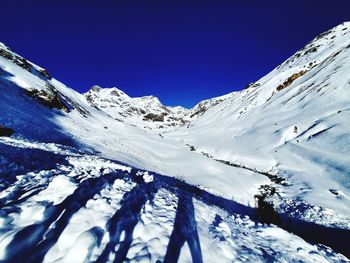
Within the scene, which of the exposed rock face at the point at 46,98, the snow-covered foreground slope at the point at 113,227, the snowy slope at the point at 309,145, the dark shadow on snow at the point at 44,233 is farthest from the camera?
the exposed rock face at the point at 46,98

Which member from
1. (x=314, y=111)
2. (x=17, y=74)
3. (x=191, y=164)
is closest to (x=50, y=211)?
(x=191, y=164)

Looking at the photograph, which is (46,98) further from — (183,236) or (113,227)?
(183,236)

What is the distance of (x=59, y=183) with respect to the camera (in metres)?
6.12

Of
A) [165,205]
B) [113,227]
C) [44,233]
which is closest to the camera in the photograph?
[44,233]

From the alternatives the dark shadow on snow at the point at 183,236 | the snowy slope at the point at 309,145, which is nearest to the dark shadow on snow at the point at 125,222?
the dark shadow on snow at the point at 183,236

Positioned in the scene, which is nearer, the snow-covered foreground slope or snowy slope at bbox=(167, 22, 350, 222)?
the snow-covered foreground slope

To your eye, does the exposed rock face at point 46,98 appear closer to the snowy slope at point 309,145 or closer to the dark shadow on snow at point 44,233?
the snowy slope at point 309,145

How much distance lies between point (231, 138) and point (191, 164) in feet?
43.2

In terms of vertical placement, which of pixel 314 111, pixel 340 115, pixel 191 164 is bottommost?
pixel 191 164

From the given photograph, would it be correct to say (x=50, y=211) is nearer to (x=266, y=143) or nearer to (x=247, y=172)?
(x=247, y=172)

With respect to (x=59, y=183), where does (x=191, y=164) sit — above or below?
above

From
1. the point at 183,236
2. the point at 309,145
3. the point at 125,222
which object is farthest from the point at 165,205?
the point at 309,145

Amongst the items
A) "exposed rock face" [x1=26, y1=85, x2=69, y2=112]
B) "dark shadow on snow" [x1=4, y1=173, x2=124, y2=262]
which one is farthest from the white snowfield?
"exposed rock face" [x1=26, y1=85, x2=69, y2=112]

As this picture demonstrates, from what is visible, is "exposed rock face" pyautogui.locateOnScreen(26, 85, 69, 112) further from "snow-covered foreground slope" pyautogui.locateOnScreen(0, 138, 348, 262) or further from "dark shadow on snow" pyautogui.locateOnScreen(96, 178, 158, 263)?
"dark shadow on snow" pyautogui.locateOnScreen(96, 178, 158, 263)
